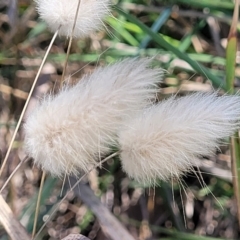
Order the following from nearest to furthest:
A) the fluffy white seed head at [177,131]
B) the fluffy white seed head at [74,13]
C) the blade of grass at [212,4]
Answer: the fluffy white seed head at [177,131], the fluffy white seed head at [74,13], the blade of grass at [212,4]

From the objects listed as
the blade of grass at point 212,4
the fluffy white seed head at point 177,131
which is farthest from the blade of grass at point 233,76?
the blade of grass at point 212,4

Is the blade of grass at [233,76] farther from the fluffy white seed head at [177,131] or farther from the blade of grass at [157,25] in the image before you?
the blade of grass at [157,25]

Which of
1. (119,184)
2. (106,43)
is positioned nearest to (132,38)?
(106,43)

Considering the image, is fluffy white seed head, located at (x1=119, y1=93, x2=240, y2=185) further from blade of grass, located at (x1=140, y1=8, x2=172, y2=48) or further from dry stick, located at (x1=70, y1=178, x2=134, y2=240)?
blade of grass, located at (x1=140, y1=8, x2=172, y2=48)

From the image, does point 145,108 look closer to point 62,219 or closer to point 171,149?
point 171,149

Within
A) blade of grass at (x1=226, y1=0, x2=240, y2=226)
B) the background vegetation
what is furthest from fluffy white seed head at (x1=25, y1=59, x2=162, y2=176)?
the background vegetation

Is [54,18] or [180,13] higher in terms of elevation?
[54,18]
